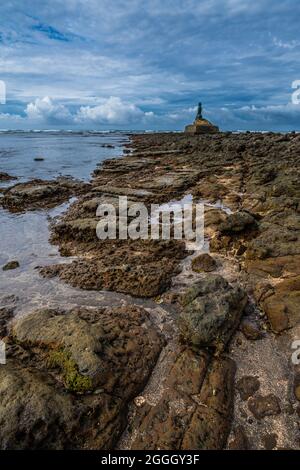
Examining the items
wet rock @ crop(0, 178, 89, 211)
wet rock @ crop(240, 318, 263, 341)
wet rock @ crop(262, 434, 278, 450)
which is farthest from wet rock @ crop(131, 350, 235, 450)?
wet rock @ crop(0, 178, 89, 211)

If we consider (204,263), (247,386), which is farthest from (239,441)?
(204,263)

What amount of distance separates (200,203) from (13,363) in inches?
427

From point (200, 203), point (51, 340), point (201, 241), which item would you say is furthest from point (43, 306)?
point (200, 203)

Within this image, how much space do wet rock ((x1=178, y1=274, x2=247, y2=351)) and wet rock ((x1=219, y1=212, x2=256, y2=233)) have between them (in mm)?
3579

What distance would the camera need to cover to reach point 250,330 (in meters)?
5.79

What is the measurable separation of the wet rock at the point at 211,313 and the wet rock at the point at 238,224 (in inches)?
141

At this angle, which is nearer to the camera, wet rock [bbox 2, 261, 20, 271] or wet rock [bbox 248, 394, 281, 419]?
wet rock [bbox 248, 394, 281, 419]

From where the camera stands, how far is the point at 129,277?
7.78 m

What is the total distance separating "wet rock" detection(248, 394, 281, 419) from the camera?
4367mm

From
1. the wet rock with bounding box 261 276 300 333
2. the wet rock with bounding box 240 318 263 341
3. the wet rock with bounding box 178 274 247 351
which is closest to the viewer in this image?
the wet rock with bounding box 178 274 247 351

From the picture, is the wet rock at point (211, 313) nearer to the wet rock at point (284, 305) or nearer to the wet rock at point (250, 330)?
the wet rock at point (250, 330)

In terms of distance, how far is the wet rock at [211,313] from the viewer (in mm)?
5371

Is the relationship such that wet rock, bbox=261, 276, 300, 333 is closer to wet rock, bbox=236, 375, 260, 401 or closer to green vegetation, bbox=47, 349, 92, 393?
wet rock, bbox=236, 375, 260, 401
